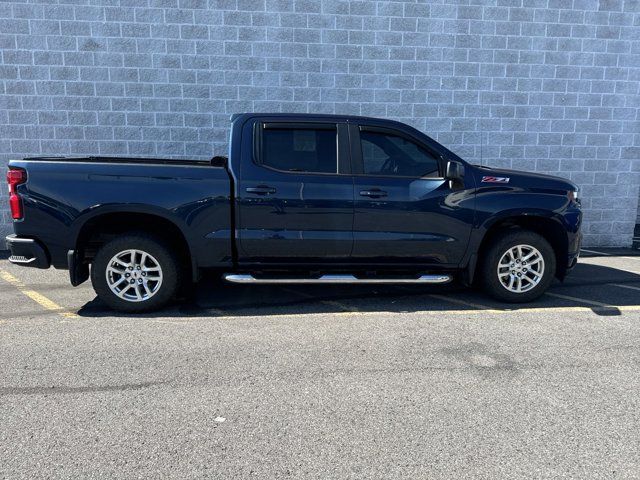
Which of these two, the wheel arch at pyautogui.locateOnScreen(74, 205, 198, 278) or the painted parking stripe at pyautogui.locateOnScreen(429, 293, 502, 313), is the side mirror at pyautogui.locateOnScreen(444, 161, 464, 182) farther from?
the wheel arch at pyautogui.locateOnScreen(74, 205, 198, 278)

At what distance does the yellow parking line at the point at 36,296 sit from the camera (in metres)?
5.11

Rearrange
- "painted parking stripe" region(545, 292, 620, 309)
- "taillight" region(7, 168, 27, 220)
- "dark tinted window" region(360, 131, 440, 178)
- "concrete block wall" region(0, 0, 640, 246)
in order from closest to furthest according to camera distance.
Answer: "taillight" region(7, 168, 27, 220), "dark tinted window" region(360, 131, 440, 178), "painted parking stripe" region(545, 292, 620, 309), "concrete block wall" region(0, 0, 640, 246)

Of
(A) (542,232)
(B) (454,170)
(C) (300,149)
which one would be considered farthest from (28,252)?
(A) (542,232)

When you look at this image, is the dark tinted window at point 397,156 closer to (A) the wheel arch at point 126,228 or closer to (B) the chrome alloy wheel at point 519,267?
(B) the chrome alloy wheel at point 519,267

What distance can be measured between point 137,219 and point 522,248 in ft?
13.1

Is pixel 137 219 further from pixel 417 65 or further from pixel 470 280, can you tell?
pixel 417 65

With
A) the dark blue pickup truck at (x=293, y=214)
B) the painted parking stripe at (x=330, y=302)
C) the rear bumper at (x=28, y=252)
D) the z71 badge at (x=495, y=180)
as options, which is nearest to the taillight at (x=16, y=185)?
the dark blue pickup truck at (x=293, y=214)

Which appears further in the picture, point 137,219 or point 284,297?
point 284,297

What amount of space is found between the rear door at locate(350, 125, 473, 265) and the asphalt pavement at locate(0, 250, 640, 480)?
2.10 ft

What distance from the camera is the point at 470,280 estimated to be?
5387 millimetres

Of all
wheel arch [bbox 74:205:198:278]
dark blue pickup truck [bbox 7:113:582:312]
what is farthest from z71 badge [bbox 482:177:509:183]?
wheel arch [bbox 74:205:198:278]

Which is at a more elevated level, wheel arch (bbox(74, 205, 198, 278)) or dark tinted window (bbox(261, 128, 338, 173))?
dark tinted window (bbox(261, 128, 338, 173))

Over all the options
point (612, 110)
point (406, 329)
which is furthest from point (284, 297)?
point (612, 110)

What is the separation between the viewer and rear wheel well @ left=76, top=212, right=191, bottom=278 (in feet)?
16.2
